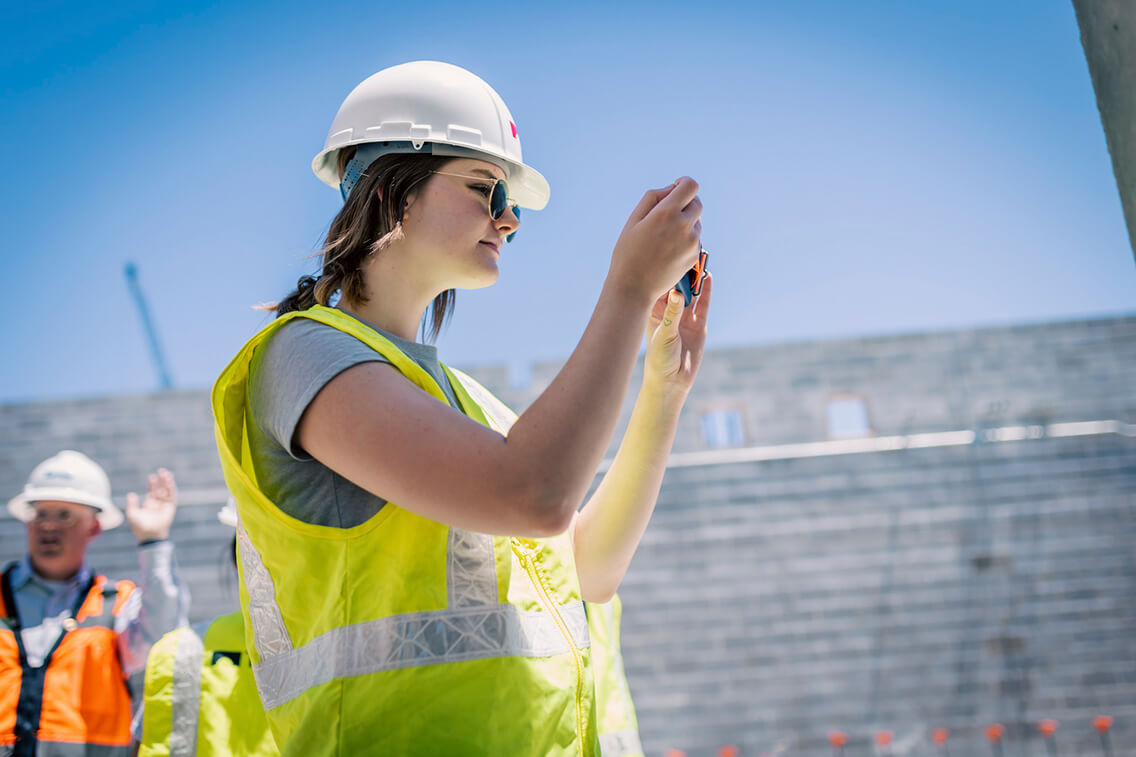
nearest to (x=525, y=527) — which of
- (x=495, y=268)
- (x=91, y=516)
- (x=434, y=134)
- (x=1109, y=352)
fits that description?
(x=495, y=268)

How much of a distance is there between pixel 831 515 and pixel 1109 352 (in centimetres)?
599

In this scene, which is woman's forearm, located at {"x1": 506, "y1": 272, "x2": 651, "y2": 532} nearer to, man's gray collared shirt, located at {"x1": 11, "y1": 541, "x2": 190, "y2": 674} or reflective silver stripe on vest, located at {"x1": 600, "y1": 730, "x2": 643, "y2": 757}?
reflective silver stripe on vest, located at {"x1": 600, "y1": 730, "x2": 643, "y2": 757}

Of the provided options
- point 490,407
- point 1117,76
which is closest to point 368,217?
point 490,407

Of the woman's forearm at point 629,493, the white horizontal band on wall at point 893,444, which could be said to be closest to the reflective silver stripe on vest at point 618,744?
the woman's forearm at point 629,493

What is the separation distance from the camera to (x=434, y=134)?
1373 mm

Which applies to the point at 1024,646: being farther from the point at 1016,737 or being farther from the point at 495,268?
the point at 495,268

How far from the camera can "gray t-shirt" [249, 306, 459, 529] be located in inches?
40.4

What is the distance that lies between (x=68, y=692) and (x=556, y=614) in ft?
13.4

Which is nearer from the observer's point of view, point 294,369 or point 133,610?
point 294,369

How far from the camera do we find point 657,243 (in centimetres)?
108

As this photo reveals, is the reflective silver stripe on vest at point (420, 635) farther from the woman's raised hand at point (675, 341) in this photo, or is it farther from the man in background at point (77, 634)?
the man in background at point (77, 634)

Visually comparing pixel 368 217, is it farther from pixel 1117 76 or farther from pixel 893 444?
pixel 893 444

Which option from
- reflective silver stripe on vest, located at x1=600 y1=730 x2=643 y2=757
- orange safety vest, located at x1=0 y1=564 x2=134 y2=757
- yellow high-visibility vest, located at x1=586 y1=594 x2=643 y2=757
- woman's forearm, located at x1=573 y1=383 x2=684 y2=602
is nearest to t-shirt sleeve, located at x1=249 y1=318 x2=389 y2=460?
woman's forearm, located at x1=573 y1=383 x2=684 y2=602

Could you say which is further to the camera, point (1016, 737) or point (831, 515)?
point (831, 515)
